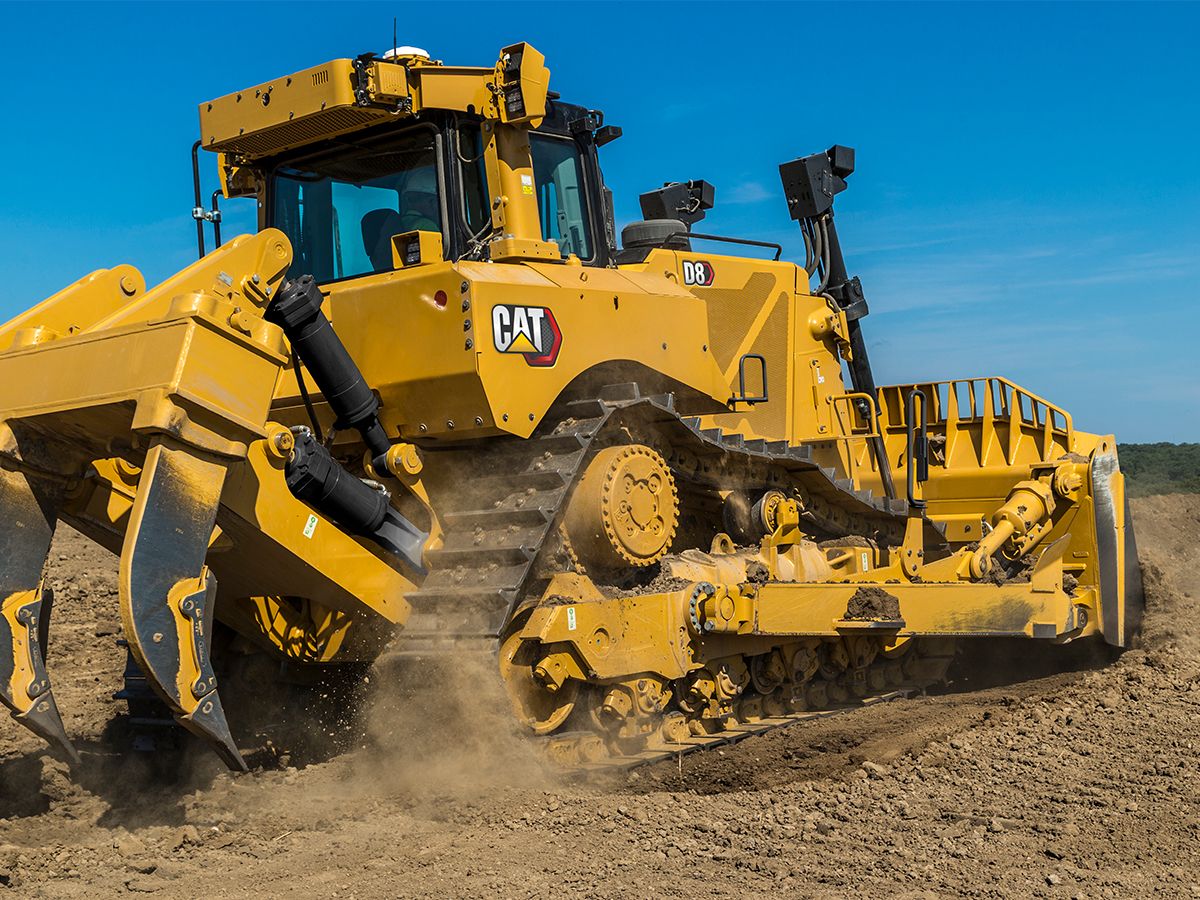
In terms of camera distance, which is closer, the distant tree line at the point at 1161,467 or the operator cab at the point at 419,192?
the operator cab at the point at 419,192

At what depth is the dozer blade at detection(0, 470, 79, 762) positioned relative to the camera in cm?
542

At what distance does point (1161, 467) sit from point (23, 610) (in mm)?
25701

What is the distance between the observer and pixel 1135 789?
5.96 m

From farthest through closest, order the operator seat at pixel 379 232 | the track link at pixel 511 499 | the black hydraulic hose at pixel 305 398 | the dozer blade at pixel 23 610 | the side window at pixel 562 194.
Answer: the side window at pixel 562 194 → the operator seat at pixel 379 232 → the black hydraulic hose at pixel 305 398 → the track link at pixel 511 499 → the dozer blade at pixel 23 610

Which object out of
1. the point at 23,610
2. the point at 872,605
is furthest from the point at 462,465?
the point at 872,605

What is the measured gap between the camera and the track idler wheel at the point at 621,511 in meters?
6.64

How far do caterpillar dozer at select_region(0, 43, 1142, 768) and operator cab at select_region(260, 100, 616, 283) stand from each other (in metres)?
0.02

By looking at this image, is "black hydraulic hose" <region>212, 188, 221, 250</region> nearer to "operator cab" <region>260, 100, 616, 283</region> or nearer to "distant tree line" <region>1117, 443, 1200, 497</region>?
"operator cab" <region>260, 100, 616, 283</region>

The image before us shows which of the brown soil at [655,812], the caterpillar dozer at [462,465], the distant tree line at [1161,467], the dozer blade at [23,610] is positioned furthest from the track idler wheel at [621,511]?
the distant tree line at [1161,467]

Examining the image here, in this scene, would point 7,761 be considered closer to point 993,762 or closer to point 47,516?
point 47,516

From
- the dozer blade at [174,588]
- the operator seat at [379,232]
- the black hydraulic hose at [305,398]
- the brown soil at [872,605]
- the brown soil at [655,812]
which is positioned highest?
the operator seat at [379,232]

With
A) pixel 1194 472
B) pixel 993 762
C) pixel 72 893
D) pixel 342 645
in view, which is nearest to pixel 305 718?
pixel 342 645

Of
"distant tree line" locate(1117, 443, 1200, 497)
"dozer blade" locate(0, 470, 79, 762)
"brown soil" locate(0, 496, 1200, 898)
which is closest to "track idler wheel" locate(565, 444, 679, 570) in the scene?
"brown soil" locate(0, 496, 1200, 898)

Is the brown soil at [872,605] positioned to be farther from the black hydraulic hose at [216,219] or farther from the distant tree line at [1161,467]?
the distant tree line at [1161,467]
